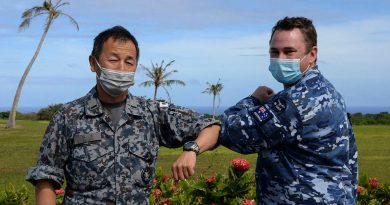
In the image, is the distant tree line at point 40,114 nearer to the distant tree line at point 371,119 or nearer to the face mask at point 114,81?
the distant tree line at point 371,119

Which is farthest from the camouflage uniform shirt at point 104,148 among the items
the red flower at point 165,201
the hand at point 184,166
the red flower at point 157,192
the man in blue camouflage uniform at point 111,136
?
the red flower at point 157,192

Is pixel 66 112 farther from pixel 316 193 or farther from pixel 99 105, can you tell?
pixel 316 193

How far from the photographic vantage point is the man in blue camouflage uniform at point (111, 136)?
10.4 feet

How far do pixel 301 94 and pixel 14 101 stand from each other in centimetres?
4287

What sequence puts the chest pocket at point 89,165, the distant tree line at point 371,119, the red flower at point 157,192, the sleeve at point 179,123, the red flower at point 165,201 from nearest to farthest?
the chest pocket at point 89,165
the sleeve at point 179,123
the red flower at point 165,201
the red flower at point 157,192
the distant tree line at point 371,119

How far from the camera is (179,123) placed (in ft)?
10.8

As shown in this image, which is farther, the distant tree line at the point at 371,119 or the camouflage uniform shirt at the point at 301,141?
the distant tree line at the point at 371,119

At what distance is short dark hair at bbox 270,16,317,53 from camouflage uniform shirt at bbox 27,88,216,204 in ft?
1.98

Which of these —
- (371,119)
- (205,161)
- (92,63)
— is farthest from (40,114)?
(92,63)

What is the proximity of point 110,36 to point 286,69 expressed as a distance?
89cm

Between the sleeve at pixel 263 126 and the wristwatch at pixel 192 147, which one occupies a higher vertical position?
the sleeve at pixel 263 126

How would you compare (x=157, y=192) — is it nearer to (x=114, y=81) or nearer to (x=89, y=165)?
(x=89, y=165)

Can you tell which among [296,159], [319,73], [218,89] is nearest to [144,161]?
[296,159]

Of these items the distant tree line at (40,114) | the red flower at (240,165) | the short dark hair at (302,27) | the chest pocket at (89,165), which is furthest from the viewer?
the distant tree line at (40,114)
